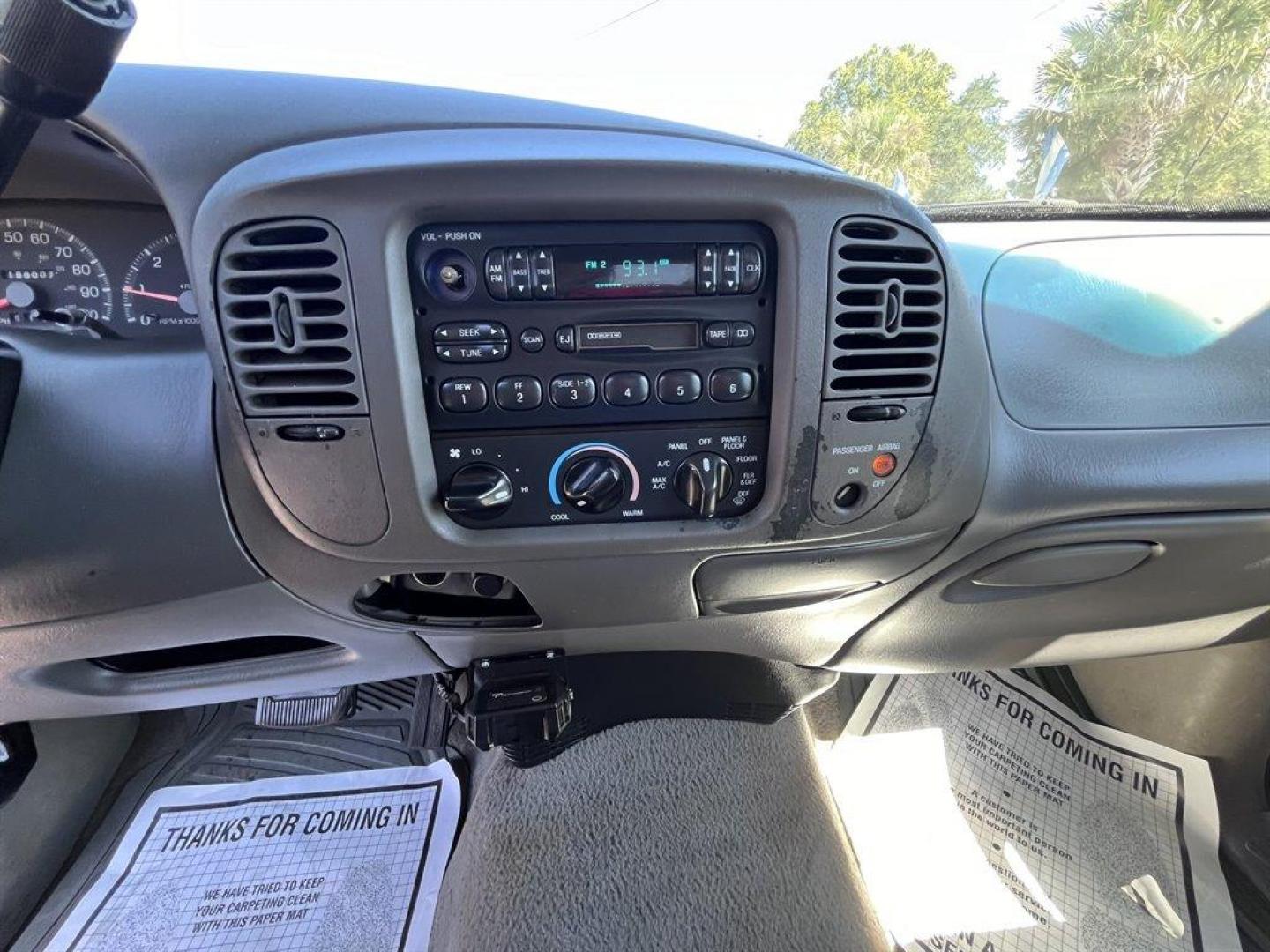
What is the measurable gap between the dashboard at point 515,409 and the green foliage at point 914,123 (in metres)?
0.39

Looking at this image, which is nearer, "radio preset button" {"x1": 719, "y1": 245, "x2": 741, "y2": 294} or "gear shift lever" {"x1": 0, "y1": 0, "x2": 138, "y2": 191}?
"gear shift lever" {"x1": 0, "y1": 0, "x2": 138, "y2": 191}

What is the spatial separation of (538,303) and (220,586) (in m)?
Answer: 0.47

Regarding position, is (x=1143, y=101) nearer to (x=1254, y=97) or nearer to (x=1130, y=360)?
(x=1254, y=97)

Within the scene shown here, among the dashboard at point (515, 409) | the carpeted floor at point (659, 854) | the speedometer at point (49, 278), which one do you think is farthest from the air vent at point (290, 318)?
the carpeted floor at point (659, 854)

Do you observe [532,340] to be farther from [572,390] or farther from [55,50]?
[55,50]

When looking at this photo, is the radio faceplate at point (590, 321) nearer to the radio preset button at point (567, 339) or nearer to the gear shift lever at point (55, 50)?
the radio preset button at point (567, 339)

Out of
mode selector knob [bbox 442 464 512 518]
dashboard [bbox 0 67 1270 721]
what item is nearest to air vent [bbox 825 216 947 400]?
dashboard [bbox 0 67 1270 721]

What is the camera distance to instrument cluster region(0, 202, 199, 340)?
0.89 meters

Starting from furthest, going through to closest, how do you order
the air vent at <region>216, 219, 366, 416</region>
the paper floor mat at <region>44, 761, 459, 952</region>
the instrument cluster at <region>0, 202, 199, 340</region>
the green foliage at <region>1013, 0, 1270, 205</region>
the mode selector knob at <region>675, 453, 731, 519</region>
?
the green foliage at <region>1013, 0, 1270, 205</region>, the paper floor mat at <region>44, 761, 459, 952</region>, the instrument cluster at <region>0, 202, 199, 340</region>, the mode selector knob at <region>675, 453, 731, 519</region>, the air vent at <region>216, 219, 366, 416</region>

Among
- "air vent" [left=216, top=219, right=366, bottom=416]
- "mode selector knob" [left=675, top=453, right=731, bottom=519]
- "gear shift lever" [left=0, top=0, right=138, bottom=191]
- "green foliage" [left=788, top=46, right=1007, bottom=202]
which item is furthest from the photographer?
"green foliage" [left=788, top=46, right=1007, bottom=202]

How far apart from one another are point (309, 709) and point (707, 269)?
39.8 inches

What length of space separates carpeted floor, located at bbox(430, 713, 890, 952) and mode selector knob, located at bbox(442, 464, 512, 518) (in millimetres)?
528

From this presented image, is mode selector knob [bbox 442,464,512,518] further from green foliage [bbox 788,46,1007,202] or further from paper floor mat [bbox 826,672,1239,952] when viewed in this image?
paper floor mat [bbox 826,672,1239,952]

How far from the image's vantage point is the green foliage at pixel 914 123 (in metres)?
1.30
